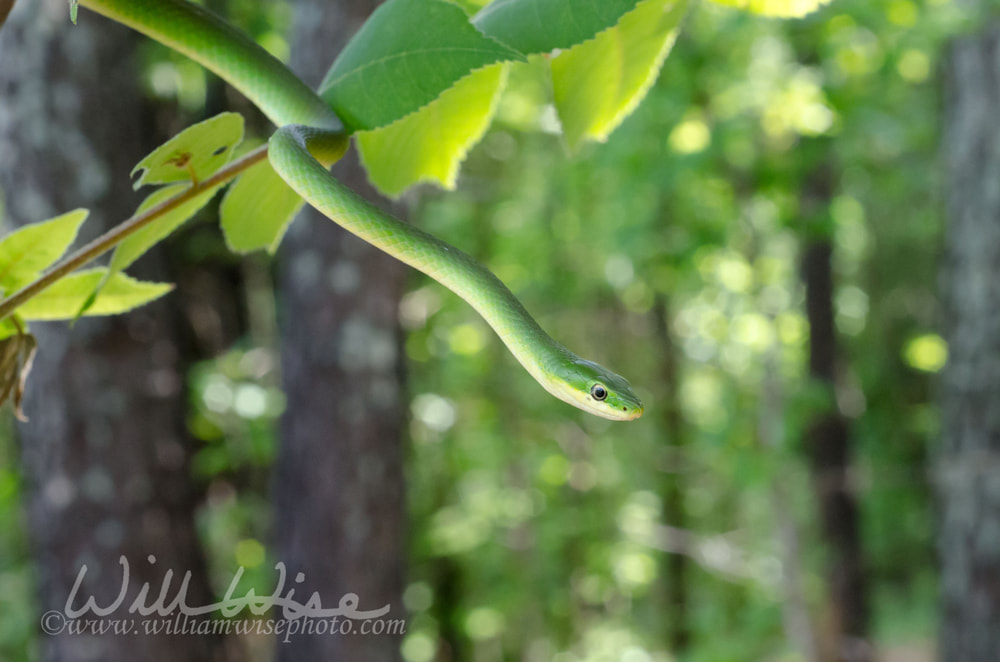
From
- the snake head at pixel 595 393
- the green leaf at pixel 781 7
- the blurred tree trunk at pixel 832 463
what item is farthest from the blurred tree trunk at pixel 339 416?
the blurred tree trunk at pixel 832 463

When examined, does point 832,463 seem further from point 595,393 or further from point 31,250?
A: point 31,250

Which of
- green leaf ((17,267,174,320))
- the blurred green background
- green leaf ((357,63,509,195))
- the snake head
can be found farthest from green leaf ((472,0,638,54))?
the blurred green background

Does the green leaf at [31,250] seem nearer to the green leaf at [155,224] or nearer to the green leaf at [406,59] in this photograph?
the green leaf at [155,224]

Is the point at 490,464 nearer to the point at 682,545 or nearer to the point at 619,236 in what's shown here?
the point at 682,545

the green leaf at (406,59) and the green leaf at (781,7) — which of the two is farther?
the green leaf at (781,7)

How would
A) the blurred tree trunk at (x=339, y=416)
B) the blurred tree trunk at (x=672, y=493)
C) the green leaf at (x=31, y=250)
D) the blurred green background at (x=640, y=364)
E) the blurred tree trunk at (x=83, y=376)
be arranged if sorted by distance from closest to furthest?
the green leaf at (x=31, y=250) < the blurred tree trunk at (x=83, y=376) < the blurred tree trunk at (x=339, y=416) < the blurred green background at (x=640, y=364) < the blurred tree trunk at (x=672, y=493)

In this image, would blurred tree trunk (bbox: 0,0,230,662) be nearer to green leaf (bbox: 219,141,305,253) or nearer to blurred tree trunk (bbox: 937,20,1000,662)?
green leaf (bbox: 219,141,305,253)

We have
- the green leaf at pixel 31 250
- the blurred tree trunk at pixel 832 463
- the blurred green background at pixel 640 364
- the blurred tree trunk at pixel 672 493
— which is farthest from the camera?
the blurred tree trunk at pixel 672 493
